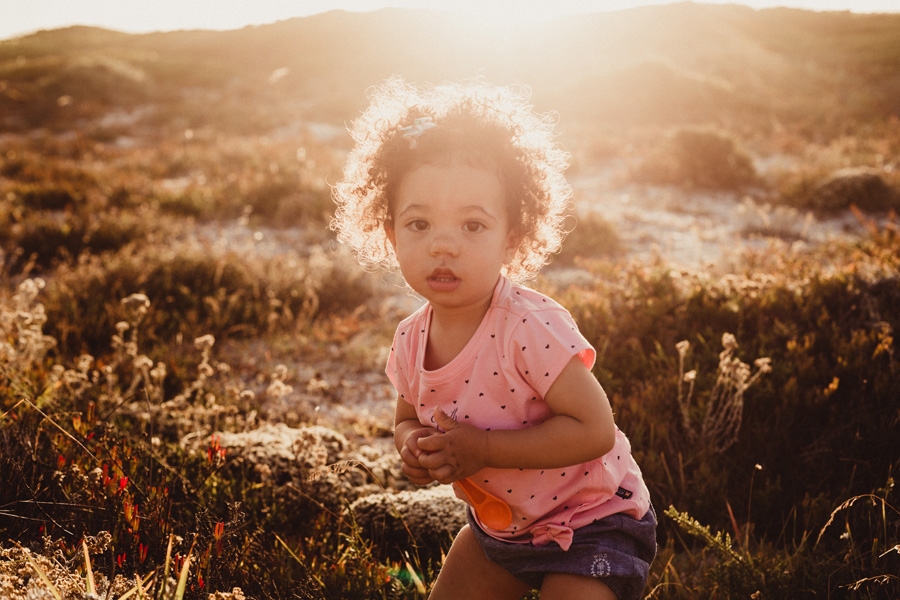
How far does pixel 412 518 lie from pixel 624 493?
47.8 inches

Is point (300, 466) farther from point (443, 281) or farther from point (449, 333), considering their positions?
point (443, 281)

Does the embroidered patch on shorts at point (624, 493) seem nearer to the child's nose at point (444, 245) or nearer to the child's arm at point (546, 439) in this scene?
the child's arm at point (546, 439)

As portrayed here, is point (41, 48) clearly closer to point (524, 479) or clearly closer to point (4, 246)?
point (4, 246)

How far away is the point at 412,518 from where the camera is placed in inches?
104

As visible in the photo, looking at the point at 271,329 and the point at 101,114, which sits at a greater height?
the point at 101,114

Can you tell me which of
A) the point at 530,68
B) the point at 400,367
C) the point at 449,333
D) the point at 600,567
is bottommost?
the point at 600,567

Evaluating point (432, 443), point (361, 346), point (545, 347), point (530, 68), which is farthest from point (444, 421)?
point (530, 68)

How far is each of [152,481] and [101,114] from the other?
2072 cm

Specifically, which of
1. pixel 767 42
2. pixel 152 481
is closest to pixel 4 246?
pixel 152 481

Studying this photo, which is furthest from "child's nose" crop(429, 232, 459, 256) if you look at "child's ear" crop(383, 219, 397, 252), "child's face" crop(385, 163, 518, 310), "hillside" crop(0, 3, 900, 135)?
"hillside" crop(0, 3, 900, 135)

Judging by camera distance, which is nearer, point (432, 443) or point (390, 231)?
point (432, 443)

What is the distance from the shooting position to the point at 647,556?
5.82ft

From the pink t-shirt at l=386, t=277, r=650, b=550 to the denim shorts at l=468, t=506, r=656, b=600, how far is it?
28mm

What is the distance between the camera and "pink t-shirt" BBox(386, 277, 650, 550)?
5.33 ft
